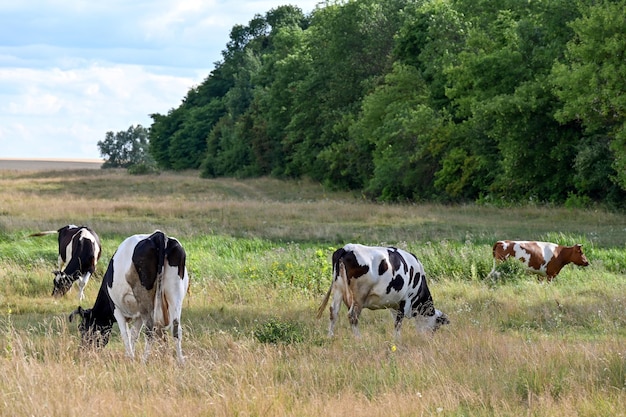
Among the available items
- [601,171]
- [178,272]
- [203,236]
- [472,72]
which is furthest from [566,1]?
[178,272]

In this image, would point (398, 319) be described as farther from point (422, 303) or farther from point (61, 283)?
point (61, 283)

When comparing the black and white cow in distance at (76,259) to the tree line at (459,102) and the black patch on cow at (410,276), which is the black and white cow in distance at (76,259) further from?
the tree line at (459,102)

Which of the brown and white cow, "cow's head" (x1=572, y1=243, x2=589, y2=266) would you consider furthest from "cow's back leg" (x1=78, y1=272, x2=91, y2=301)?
"cow's head" (x1=572, y1=243, x2=589, y2=266)

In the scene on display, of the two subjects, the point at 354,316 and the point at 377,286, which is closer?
the point at 354,316

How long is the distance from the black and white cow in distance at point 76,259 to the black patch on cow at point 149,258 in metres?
6.18

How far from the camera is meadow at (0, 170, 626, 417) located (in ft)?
22.3

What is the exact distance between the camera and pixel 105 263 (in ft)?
60.9

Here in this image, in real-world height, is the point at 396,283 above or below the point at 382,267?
below

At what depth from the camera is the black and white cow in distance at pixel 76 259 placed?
1573 cm

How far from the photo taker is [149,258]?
9750 millimetres

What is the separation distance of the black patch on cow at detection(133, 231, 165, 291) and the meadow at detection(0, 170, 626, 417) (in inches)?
35.1

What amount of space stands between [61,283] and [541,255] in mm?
10512

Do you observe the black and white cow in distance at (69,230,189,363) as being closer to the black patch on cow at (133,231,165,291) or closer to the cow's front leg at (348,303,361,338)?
the black patch on cow at (133,231,165,291)

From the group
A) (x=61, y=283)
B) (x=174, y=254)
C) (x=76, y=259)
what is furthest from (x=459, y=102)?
(x=174, y=254)
